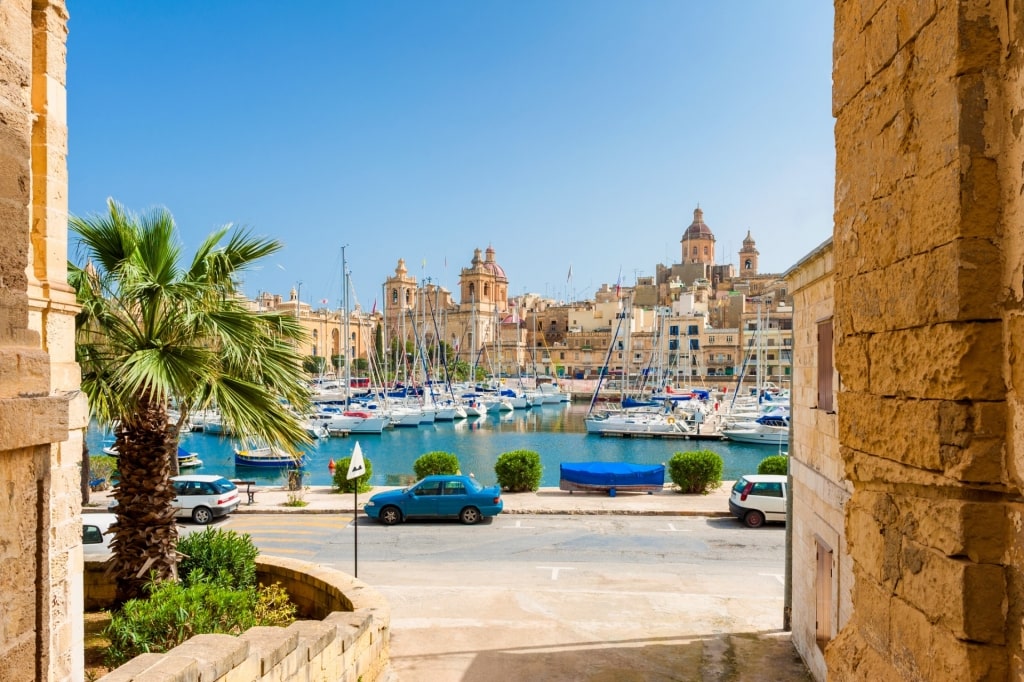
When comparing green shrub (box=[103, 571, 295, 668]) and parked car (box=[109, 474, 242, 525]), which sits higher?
green shrub (box=[103, 571, 295, 668])

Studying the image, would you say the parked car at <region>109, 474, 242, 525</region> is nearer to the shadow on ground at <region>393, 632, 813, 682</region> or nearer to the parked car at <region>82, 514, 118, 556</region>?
the parked car at <region>82, 514, 118, 556</region>

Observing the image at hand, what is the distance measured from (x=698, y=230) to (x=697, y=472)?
10880 centimetres

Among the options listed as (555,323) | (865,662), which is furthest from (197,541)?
(555,323)

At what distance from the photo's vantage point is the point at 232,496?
15859mm

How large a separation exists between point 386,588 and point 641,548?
4.75 m

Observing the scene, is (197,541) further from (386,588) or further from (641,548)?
(641,548)

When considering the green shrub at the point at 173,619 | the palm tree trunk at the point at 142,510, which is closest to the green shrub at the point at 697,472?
the green shrub at the point at 173,619

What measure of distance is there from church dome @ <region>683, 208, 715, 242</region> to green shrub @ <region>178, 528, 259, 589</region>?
390ft

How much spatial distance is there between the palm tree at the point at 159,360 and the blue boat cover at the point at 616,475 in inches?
484

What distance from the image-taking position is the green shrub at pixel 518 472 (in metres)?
18.9

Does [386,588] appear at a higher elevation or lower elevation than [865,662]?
lower

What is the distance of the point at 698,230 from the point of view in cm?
12156

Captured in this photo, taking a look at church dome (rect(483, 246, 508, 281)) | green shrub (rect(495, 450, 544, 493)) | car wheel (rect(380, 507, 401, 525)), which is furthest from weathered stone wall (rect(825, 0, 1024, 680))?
church dome (rect(483, 246, 508, 281))

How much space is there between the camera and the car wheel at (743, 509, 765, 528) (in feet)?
47.6
